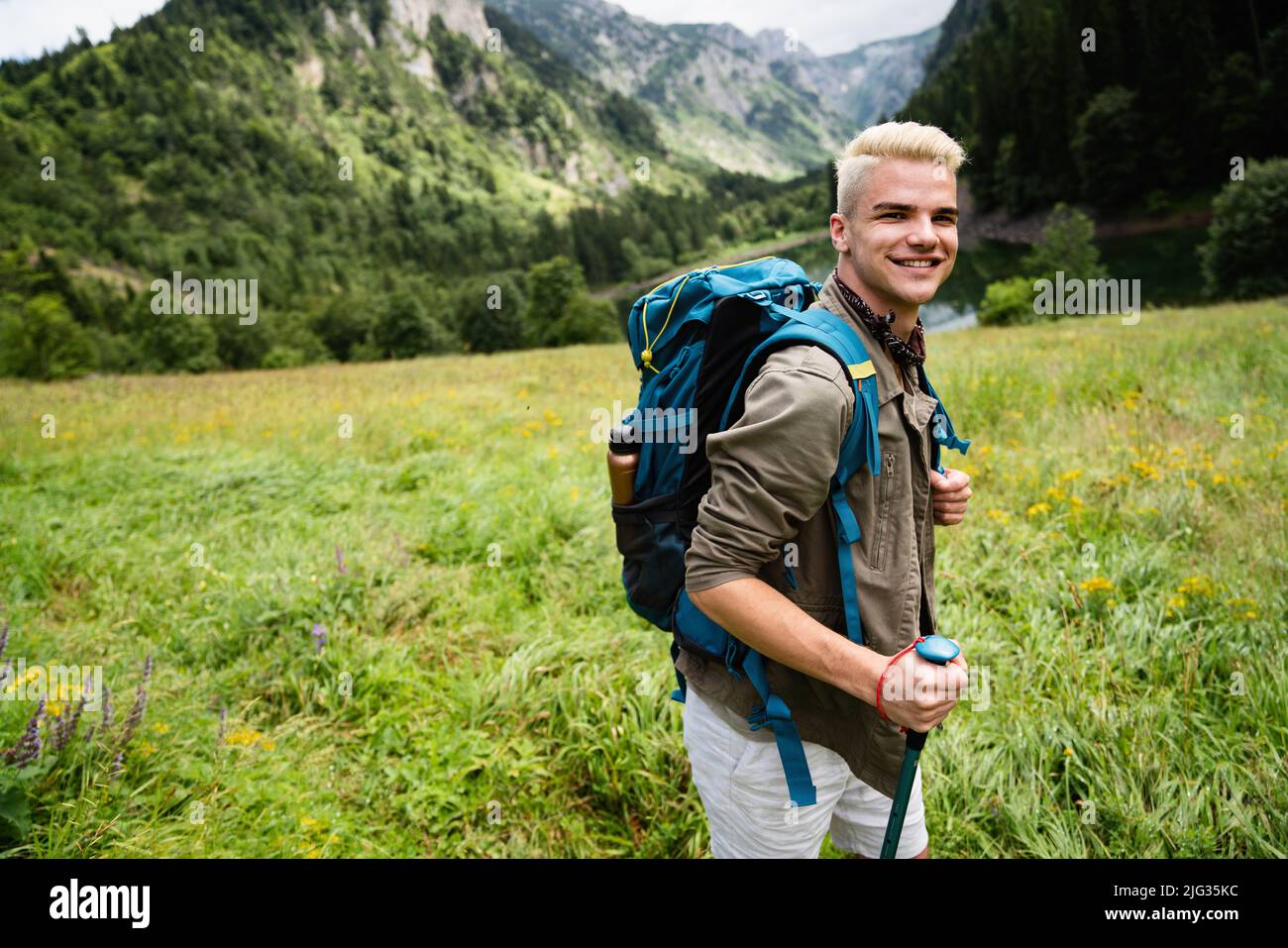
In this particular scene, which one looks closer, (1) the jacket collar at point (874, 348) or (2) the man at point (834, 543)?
(2) the man at point (834, 543)

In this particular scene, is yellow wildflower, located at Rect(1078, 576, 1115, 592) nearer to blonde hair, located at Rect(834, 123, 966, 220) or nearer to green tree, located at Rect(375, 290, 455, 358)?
blonde hair, located at Rect(834, 123, 966, 220)

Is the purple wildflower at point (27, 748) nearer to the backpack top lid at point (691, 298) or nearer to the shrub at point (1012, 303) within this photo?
the backpack top lid at point (691, 298)

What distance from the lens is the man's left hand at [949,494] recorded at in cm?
192

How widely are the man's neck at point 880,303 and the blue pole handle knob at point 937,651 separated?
0.79 meters

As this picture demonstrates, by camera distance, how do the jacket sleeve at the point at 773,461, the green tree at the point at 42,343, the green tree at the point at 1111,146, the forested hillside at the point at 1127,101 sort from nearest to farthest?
the jacket sleeve at the point at 773,461, the green tree at the point at 42,343, the forested hillside at the point at 1127,101, the green tree at the point at 1111,146

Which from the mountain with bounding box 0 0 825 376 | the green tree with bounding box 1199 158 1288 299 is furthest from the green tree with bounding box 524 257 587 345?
the green tree with bounding box 1199 158 1288 299

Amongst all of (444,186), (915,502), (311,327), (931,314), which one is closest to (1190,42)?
(931,314)

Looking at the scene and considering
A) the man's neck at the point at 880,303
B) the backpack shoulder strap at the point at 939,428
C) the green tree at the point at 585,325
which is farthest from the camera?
the green tree at the point at 585,325

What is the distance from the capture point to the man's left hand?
75.5 inches

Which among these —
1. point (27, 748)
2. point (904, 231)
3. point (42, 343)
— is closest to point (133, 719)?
point (27, 748)

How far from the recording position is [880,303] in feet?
5.56

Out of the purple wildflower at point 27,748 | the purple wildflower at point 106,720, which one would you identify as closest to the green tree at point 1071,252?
the purple wildflower at point 106,720

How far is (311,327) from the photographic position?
68125 mm
